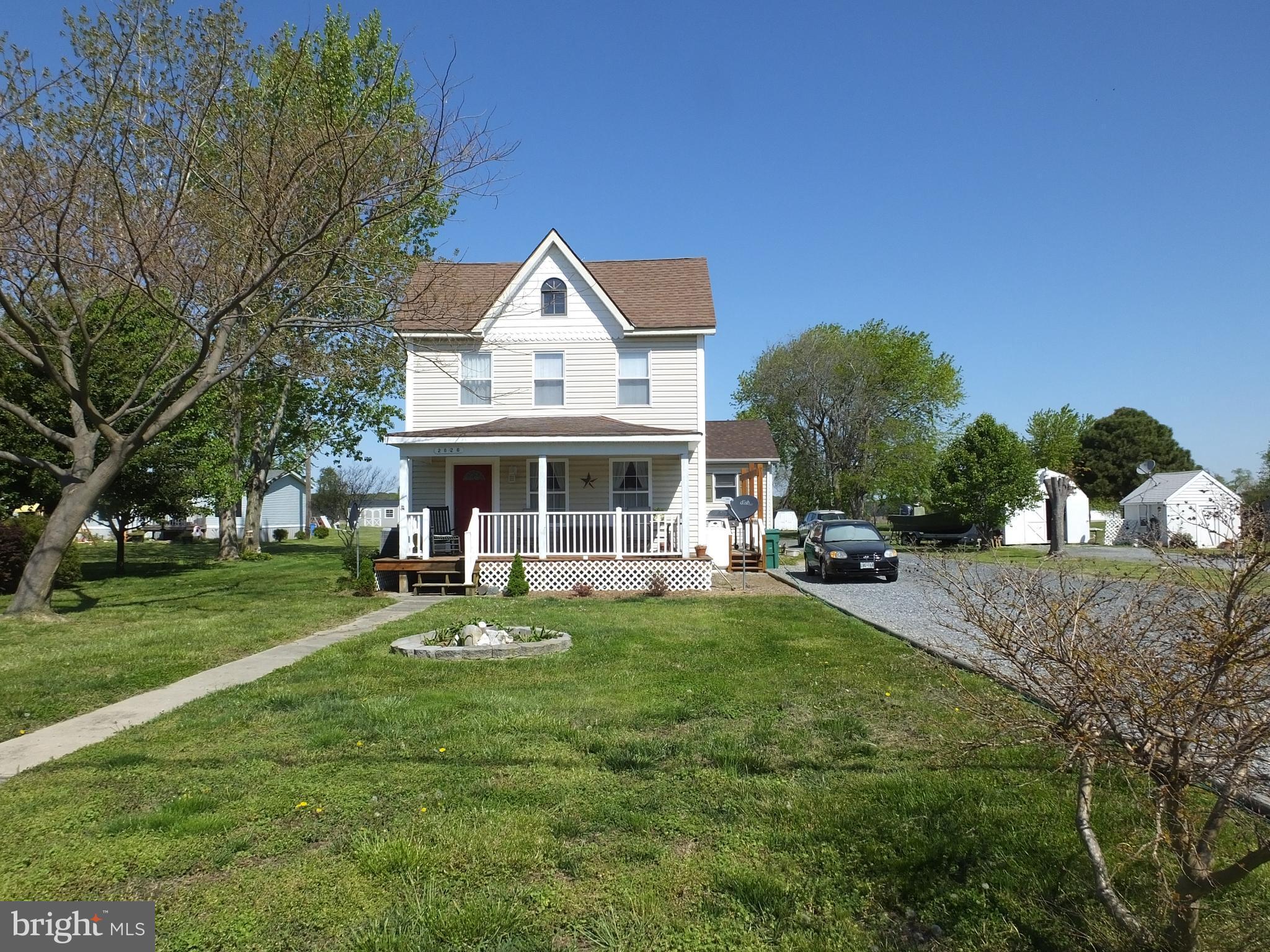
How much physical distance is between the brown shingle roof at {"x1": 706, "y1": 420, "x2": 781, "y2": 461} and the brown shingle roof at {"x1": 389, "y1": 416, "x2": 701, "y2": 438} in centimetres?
682

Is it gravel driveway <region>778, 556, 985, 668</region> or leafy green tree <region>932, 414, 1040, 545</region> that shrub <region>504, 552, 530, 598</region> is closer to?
gravel driveway <region>778, 556, 985, 668</region>

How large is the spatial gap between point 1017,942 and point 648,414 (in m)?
18.0

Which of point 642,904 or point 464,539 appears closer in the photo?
point 642,904

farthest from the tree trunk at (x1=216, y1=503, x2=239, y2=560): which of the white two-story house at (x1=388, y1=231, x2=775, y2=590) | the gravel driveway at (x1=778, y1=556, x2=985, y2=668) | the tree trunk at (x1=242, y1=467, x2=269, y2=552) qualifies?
the gravel driveway at (x1=778, y1=556, x2=985, y2=668)

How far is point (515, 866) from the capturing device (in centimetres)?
417

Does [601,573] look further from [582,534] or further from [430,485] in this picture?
[430,485]

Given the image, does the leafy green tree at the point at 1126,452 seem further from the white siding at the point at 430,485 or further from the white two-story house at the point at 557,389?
the white siding at the point at 430,485

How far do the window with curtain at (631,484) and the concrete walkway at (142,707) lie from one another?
30.8 feet

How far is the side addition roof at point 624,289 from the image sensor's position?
19969mm

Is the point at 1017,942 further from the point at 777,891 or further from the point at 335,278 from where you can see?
the point at 335,278

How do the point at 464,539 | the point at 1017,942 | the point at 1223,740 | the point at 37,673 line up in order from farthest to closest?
the point at 464,539 → the point at 37,673 → the point at 1017,942 → the point at 1223,740

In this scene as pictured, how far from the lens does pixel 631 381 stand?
21062 mm

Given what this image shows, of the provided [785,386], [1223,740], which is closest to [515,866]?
[1223,740]

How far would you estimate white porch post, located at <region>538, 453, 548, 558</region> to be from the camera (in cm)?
1844
